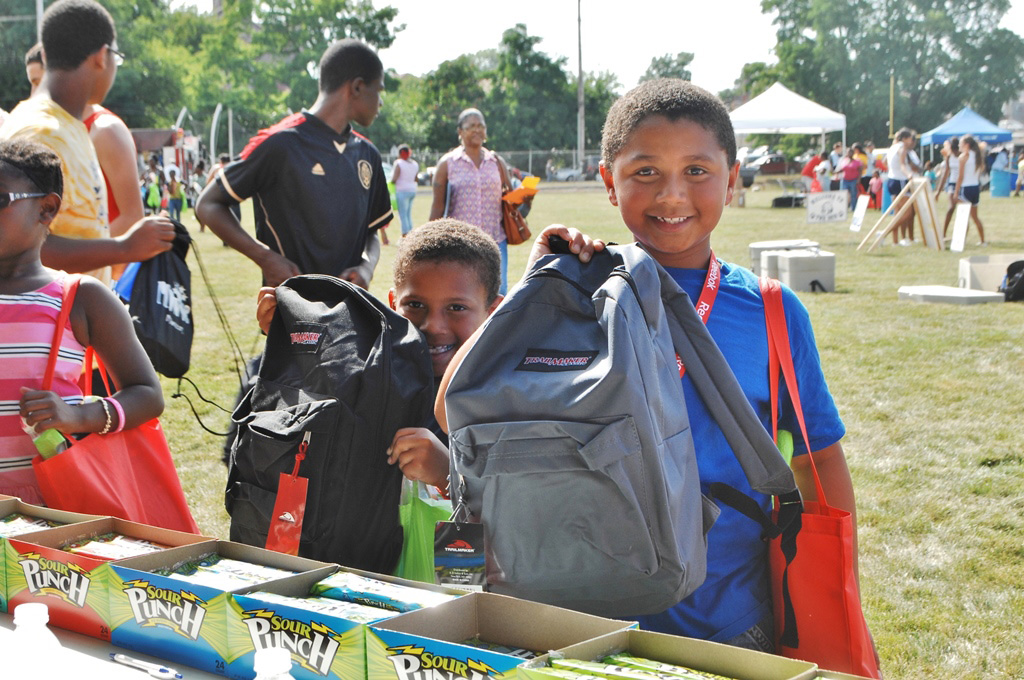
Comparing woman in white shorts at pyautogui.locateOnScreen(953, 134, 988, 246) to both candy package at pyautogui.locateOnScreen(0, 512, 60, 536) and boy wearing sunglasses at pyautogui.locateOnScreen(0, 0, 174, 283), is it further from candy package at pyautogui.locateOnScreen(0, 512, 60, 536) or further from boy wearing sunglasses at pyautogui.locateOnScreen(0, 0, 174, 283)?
candy package at pyautogui.locateOnScreen(0, 512, 60, 536)

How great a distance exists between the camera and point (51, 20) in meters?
3.81

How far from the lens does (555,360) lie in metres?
1.58

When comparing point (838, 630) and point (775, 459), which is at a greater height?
point (775, 459)

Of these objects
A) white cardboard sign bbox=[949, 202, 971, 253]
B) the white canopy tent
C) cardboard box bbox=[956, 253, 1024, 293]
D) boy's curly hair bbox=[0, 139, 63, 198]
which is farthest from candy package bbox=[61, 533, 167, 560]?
the white canopy tent

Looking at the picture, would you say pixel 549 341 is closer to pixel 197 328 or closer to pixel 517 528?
pixel 517 528

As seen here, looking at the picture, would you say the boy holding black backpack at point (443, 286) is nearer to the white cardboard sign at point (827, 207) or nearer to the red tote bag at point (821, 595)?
the red tote bag at point (821, 595)

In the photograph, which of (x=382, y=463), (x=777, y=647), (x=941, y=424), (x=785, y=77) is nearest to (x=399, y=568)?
(x=382, y=463)

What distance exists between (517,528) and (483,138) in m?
7.67

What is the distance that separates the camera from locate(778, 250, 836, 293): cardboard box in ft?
39.5

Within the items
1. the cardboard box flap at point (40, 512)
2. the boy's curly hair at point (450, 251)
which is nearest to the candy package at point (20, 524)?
the cardboard box flap at point (40, 512)

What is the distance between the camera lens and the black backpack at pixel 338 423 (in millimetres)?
2301

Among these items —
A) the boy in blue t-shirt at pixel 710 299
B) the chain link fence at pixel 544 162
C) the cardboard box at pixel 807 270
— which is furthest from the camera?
the chain link fence at pixel 544 162

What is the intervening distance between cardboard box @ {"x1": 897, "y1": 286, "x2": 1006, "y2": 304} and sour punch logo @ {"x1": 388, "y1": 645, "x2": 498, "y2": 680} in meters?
11.0

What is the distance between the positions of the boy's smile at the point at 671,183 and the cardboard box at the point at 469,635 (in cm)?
85
